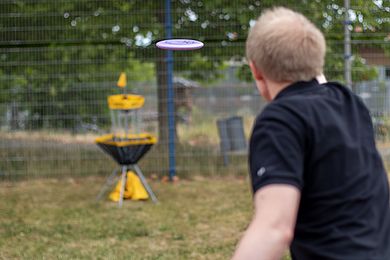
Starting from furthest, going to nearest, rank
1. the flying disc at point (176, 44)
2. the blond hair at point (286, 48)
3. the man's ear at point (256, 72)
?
1. the flying disc at point (176, 44)
2. the man's ear at point (256, 72)
3. the blond hair at point (286, 48)

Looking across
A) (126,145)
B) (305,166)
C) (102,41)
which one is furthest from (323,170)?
(102,41)

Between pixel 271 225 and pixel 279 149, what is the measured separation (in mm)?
185

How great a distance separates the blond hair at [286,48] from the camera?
4.66ft

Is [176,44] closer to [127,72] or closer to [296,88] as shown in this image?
[296,88]

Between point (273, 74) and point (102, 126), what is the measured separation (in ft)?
21.2

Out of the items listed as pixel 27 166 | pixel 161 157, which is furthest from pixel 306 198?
pixel 27 166

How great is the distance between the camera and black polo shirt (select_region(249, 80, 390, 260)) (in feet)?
4.47

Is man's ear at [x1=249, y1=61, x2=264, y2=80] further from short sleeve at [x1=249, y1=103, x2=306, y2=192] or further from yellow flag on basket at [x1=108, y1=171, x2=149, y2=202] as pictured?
yellow flag on basket at [x1=108, y1=171, x2=149, y2=202]

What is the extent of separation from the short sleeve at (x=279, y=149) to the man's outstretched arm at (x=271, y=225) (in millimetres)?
27

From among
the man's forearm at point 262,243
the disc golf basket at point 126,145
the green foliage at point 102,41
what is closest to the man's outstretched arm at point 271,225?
the man's forearm at point 262,243

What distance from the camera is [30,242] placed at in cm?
455

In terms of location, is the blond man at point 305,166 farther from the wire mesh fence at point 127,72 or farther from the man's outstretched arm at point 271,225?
the wire mesh fence at point 127,72

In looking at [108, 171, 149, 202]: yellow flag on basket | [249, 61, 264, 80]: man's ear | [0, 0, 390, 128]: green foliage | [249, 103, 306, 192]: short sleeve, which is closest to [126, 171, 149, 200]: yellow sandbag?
[108, 171, 149, 202]: yellow flag on basket

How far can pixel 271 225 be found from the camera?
4.30 feet
